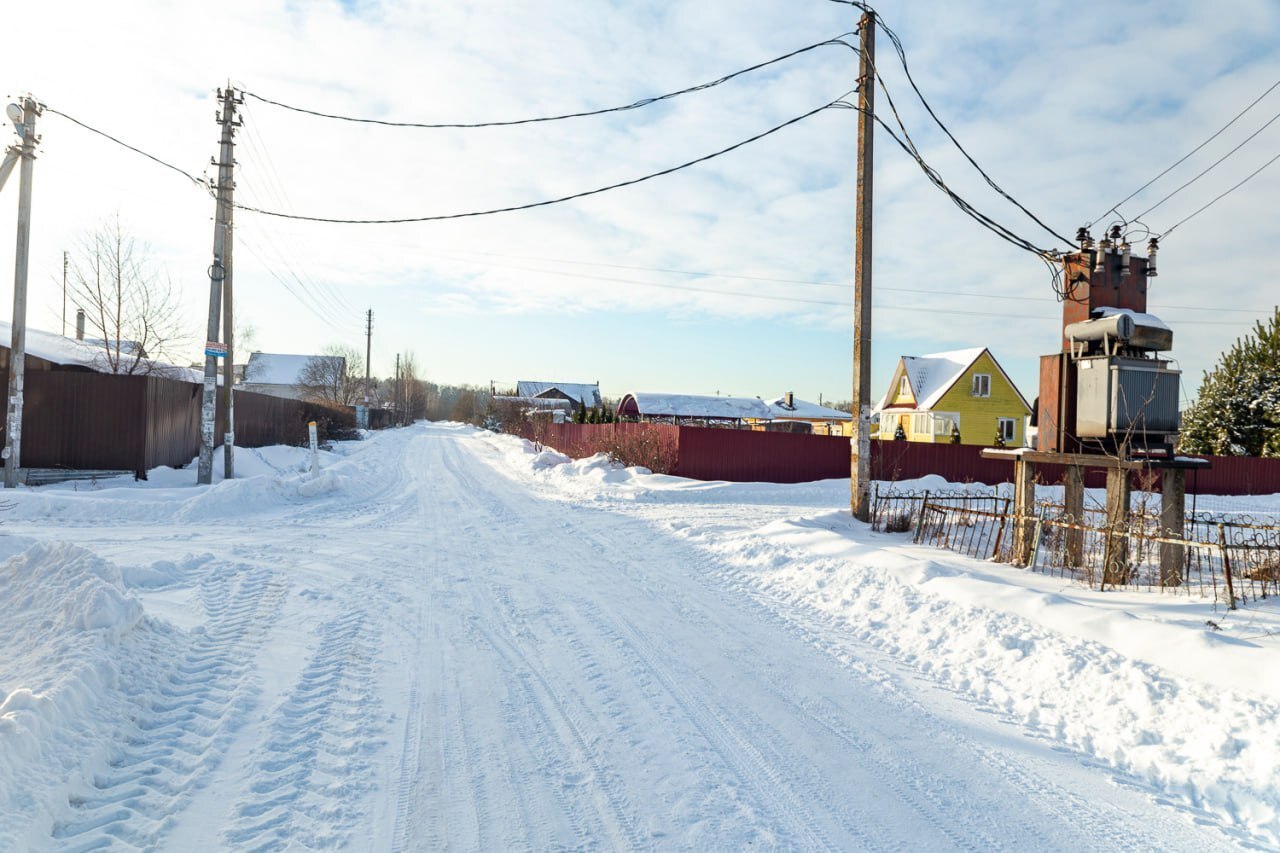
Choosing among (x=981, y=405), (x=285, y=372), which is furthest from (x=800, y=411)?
(x=285, y=372)

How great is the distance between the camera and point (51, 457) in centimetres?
1541

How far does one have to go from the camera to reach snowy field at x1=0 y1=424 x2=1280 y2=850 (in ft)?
11.0

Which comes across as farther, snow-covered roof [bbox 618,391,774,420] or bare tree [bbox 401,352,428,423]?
bare tree [bbox 401,352,428,423]

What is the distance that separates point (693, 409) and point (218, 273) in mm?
43704

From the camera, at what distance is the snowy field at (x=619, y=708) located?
3.37 m

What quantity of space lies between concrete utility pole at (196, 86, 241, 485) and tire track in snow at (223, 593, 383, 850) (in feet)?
38.4

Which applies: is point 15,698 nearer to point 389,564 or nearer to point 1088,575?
point 389,564

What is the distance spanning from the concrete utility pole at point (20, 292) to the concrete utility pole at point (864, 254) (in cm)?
1476

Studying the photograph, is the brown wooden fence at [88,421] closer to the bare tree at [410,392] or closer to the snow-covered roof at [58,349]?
the snow-covered roof at [58,349]

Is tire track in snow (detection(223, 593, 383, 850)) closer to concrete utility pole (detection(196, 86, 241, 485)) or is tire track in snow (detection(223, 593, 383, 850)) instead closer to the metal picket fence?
the metal picket fence

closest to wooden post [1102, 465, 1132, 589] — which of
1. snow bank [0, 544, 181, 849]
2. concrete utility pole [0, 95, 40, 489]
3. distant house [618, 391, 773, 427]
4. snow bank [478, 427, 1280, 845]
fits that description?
snow bank [478, 427, 1280, 845]

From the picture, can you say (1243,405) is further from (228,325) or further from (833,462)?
(228,325)

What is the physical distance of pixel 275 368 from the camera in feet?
243

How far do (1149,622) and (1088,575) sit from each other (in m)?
2.76
